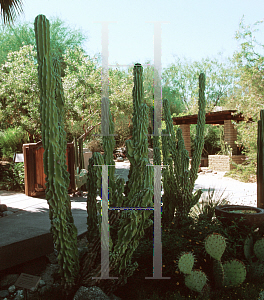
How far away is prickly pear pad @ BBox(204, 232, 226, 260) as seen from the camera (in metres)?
2.75

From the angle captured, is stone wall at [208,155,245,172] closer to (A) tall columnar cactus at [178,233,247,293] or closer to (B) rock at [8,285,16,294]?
(A) tall columnar cactus at [178,233,247,293]

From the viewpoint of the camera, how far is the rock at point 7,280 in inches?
Result: 108

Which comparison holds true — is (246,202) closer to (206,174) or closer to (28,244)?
(28,244)

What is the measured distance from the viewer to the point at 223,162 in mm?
14383

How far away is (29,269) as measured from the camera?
9.73 feet

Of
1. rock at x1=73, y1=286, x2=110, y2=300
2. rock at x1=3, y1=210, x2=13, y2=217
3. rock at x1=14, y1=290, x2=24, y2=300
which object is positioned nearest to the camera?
rock at x1=73, y1=286, x2=110, y2=300

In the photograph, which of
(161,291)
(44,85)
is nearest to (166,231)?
(161,291)

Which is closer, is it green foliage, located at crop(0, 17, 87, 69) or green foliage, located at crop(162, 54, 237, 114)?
green foliage, located at crop(0, 17, 87, 69)

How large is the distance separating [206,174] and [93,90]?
6.87 m

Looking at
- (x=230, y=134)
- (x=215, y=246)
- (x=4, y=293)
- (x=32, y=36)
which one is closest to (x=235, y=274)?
(x=215, y=246)

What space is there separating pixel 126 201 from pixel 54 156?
932 mm

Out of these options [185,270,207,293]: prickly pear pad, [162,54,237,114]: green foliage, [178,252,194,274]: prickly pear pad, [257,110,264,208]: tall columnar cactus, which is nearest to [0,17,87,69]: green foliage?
[162,54,237,114]: green foliage

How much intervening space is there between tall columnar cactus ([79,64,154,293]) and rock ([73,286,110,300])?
0.14 metres

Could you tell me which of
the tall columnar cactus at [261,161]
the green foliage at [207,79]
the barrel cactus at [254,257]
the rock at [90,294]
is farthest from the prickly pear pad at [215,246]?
the green foliage at [207,79]
